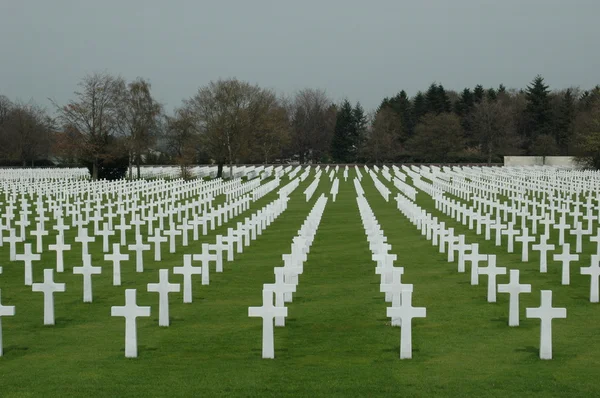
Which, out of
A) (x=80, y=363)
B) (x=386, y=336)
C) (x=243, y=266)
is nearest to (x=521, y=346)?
(x=386, y=336)

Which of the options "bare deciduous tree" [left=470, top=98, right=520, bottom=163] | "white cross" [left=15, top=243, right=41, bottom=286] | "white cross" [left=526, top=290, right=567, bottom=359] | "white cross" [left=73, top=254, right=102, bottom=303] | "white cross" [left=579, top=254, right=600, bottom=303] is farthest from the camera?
"bare deciduous tree" [left=470, top=98, right=520, bottom=163]

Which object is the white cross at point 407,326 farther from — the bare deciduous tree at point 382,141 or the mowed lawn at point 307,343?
the bare deciduous tree at point 382,141

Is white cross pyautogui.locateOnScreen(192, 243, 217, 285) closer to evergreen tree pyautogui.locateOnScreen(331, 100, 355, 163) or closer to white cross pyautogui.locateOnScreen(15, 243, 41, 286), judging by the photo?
white cross pyautogui.locateOnScreen(15, 243, 41, 286)

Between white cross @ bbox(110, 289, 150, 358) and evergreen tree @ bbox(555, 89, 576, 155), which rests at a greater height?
evergreen tree @ bbox(555, 89, 576, 155)

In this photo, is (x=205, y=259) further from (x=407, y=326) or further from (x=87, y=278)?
(x=407, y=326)

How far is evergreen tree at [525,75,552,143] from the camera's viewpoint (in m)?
107

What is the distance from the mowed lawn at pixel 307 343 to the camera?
8031 mm

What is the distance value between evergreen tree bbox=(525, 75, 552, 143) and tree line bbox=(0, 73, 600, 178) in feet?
0.40

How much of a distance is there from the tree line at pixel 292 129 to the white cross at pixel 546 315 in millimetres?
50415

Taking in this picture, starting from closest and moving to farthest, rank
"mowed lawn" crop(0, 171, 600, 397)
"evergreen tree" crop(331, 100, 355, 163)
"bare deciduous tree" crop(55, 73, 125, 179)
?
"mowed lawn" crop(0, 171, 600, 397), "bare deciduous tree" crop(55, 73, 125, 179), "evergreen tree" crop(331, 100, 355, 163)

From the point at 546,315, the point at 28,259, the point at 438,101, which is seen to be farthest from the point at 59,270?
the point at 438,101

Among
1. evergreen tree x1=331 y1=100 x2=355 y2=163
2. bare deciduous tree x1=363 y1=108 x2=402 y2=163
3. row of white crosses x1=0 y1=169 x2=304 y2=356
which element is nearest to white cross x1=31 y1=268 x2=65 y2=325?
row of white crosses x1=0 y1=169 x2=304 y2=356

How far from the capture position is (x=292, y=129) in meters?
114

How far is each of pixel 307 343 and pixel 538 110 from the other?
4057 inches
